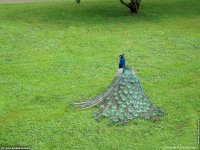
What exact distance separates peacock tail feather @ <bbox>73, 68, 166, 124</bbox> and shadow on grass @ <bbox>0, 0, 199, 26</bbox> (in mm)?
12497

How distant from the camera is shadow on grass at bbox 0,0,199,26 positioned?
84.8 ft

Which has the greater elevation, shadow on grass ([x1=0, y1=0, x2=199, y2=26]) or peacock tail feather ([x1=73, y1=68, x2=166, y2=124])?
peacock tail feather ([x1=73, y1=68, x2=166, y2=124])

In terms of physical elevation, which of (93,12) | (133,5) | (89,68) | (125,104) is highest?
(133,5)

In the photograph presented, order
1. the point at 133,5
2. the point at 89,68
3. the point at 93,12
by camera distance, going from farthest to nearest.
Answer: the point at 93,12
the point at 133,5
the point at 89,68

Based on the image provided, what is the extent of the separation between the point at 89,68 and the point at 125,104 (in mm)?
5344

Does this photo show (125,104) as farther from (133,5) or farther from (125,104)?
(133,5)

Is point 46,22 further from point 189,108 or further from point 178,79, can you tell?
point 189,108

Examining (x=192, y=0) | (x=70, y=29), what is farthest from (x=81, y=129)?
(x=192, y=0)

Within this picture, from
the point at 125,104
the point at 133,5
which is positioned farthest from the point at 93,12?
the point at 125,104

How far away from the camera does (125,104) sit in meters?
12.4

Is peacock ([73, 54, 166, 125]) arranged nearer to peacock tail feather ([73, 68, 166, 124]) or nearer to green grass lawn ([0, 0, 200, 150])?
peacock tail feather ([73, 68, 166, 124])

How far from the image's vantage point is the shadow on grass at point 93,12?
25859mm

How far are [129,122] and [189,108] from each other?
2.43m

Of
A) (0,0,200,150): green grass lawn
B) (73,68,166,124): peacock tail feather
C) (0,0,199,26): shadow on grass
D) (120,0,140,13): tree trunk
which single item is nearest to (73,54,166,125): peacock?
(73,68,166,124): peacock tail feather
